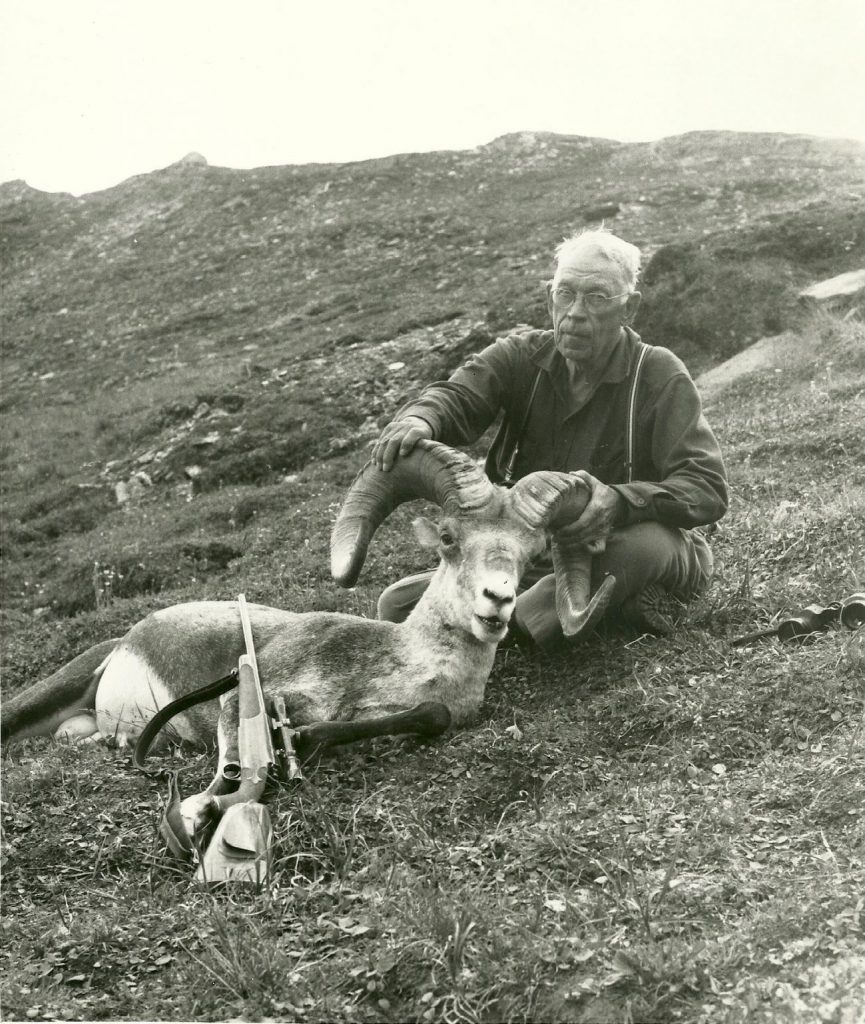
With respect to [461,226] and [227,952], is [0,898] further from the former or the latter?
[461,226]

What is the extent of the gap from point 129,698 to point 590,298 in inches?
179

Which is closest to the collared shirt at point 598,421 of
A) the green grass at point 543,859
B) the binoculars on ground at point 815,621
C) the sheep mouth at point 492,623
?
the binoculars on ground at point 815,621

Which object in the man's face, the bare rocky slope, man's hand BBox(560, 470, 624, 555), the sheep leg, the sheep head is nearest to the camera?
the sheep leg

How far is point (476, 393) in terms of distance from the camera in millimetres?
8523

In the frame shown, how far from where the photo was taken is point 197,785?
7.20m

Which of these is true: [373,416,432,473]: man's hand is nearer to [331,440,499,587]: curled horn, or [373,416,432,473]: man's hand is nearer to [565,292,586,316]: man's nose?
[331,440,499,587]: curled horn

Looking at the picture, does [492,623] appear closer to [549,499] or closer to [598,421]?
[549,499]

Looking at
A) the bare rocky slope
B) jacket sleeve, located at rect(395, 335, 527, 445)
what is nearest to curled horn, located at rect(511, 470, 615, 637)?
jacket sleeve, located at rect(395, 335, 527, 445)

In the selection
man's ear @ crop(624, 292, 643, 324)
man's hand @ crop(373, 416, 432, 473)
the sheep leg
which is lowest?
the sheep leg

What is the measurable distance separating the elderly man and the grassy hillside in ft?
1.54

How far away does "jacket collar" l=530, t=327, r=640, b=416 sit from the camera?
27.1 ft

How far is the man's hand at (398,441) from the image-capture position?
7727 millimetres

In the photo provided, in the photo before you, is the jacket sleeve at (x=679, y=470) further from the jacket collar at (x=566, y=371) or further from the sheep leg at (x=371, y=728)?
the sheep leg at (x=371, y=728)

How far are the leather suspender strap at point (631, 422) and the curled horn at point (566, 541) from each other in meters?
0.79
